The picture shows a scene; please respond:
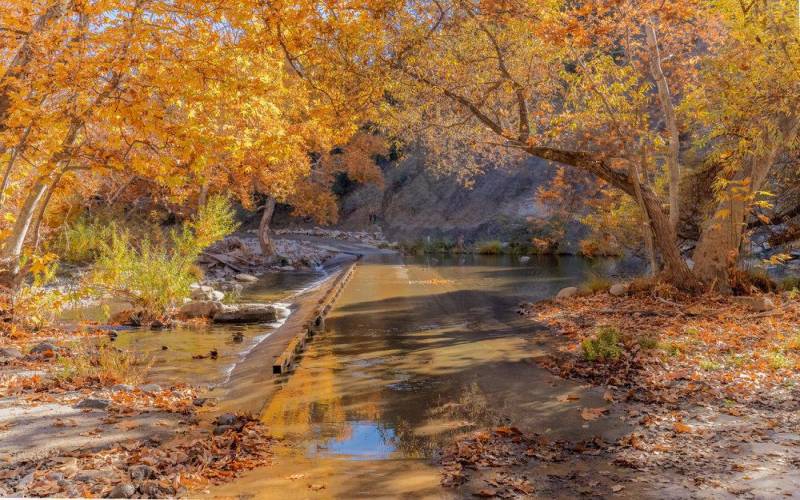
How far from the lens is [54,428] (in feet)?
17.6

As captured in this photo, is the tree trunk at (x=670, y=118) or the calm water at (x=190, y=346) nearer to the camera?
the calm water at (x=190, y=346)

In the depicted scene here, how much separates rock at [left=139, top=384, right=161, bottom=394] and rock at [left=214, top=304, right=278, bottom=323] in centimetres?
543

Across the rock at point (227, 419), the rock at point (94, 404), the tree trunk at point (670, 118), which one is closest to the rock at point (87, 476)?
the rock at point (227, 419)

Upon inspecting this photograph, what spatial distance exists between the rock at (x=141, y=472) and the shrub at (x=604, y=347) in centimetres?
577

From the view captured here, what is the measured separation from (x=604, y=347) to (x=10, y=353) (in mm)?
8196

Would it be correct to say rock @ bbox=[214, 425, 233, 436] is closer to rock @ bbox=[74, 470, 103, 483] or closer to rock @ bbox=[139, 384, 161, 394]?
rock @ bbox=[74, 470, 103, 483]

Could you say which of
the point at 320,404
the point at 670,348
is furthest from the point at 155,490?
the point at 670,348

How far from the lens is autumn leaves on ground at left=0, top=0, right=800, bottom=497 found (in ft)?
16.6

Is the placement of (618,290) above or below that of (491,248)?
below

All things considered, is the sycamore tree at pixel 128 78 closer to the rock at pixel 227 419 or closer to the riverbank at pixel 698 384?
the rock at pixel 227 419

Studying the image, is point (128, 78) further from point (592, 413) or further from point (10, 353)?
point (592, 413)

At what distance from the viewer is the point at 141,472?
4438mm

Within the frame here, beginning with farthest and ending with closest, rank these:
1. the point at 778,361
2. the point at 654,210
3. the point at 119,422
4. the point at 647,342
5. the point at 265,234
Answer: the point at 265,234
the point at 654,210
the point at 647,342
the point at 778,361
the point at 119,422

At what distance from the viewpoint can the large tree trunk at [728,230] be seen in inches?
464
